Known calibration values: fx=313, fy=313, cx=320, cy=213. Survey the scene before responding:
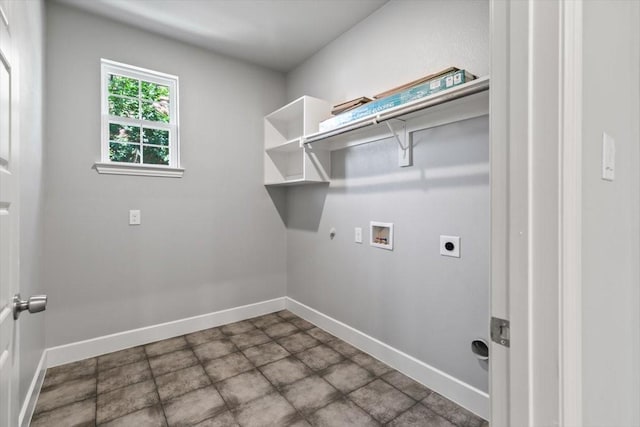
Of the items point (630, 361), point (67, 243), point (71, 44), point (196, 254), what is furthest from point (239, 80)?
point (630, 361)

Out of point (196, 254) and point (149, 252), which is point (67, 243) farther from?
point (196, 254)

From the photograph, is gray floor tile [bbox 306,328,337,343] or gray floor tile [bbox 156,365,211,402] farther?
gray floor tile [bbox 306,328,337,343]

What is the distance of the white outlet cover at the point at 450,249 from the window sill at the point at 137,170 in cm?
217

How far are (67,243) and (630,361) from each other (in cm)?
309

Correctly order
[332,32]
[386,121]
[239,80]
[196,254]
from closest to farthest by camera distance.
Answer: [386,121] → [332,32] → [196,254] → [239,80]

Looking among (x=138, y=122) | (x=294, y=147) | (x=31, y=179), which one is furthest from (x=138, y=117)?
(x=294, y=147)

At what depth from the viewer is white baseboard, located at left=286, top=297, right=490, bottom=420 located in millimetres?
1703

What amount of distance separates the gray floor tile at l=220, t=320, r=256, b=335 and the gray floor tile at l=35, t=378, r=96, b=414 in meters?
1.01

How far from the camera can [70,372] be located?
84.2 inches

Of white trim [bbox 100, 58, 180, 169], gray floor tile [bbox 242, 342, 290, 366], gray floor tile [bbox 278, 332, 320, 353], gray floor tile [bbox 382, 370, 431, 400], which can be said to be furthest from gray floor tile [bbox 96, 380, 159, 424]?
white trim [bbox 100, 58, 180, 169]

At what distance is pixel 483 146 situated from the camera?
1646 millimetres

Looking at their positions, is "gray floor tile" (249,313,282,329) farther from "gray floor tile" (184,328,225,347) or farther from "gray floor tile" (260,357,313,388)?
"gray floor tile" (260,357,313,388)

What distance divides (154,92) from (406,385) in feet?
9.80

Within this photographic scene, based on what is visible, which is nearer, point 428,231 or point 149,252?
point 428,231
